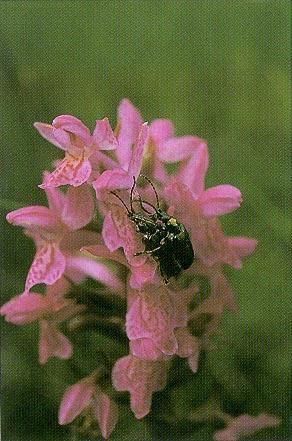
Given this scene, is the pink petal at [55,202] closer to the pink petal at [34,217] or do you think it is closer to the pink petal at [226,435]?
the pink petal at [34,217]

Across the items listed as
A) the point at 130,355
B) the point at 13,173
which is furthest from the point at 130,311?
the point at 13,173

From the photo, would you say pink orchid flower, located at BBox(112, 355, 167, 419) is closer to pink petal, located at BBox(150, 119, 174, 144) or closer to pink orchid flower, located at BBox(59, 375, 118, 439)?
pink orchid flower, located at BBox(59, 375, 118, 439)

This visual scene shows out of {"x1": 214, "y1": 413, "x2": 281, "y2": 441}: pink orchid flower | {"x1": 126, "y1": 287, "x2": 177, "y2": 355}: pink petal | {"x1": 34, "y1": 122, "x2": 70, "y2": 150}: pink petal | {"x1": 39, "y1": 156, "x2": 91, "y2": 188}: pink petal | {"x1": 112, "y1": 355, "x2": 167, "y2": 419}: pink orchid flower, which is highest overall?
{"x1": 34, "y1": 122, "x2": 70, "y2": 150}: pink petal

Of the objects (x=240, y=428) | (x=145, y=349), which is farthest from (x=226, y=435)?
(x=145, y=349)

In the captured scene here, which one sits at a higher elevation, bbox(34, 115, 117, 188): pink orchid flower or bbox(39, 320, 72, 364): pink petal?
bbox(34, 115, 117, 188): pink orchid flower

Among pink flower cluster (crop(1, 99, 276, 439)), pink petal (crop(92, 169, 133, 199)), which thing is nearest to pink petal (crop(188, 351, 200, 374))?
pink flower cluster (crop(1, 99, 276, 439))

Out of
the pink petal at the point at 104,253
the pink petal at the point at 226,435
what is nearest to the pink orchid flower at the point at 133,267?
the pink petal at the point at 104,253
